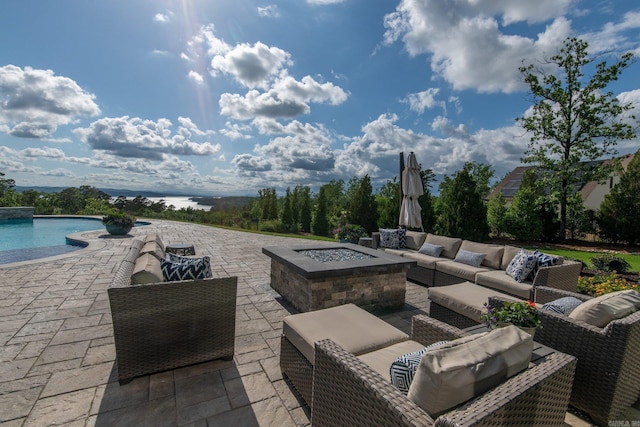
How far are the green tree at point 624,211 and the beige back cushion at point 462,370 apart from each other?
15.9 meters

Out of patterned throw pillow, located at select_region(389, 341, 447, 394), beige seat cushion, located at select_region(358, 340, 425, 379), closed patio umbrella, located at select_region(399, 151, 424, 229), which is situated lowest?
beige seat cushion, located at select_region(358, 340, 425, 379)

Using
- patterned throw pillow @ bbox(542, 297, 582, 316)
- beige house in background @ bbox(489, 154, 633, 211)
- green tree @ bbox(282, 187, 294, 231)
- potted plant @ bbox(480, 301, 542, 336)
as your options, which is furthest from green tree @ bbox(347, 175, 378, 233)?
potted plant @ bbox(480, 301, 542, 336)

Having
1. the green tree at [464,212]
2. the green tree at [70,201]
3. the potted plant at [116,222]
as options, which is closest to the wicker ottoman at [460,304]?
the green tree at [464,212]

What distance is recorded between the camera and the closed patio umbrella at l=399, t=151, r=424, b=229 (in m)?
6.76

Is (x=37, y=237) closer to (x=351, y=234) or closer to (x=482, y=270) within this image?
(x=351, y=234)

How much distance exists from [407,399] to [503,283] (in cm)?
369

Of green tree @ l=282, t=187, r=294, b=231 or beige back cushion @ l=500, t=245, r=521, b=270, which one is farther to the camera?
green tree @ l=282, t=187, r=294, b=231

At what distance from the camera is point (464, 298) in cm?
325

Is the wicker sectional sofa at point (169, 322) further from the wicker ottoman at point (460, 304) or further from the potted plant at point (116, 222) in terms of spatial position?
the potted plant at point (116, 222)

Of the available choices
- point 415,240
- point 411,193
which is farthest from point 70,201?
point 415,240

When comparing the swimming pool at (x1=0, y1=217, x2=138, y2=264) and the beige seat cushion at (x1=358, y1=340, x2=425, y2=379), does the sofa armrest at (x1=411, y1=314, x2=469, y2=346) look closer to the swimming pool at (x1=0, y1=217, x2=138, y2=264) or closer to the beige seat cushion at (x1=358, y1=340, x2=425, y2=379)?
the beige seat cushion at (x1=358, y1=340, x2=425, y2=379)

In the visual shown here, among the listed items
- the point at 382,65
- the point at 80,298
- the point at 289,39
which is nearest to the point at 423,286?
the point at 80,298

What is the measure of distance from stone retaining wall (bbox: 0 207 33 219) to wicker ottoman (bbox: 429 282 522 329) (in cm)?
1981

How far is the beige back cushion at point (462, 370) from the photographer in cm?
114
